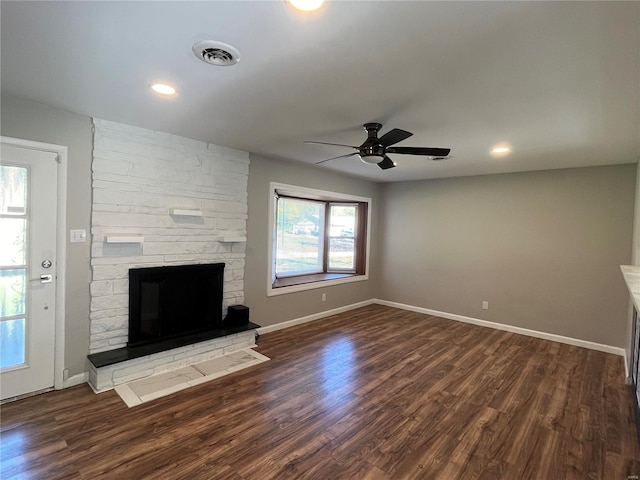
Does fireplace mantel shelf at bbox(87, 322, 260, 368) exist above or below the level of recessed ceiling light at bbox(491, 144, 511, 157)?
below

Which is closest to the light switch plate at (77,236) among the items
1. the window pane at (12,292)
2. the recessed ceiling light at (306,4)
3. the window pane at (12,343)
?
the window pane at (12,292)

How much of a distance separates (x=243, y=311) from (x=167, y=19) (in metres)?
3.14

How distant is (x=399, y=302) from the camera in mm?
6152

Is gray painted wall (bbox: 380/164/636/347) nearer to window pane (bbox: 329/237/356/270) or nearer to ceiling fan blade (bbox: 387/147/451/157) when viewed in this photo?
window pane (bbox: 329/237/356/270)

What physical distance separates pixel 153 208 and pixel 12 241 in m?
1.11

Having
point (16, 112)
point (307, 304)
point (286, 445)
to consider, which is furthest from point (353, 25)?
point (307, 304)

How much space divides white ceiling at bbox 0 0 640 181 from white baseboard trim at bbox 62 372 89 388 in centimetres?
237

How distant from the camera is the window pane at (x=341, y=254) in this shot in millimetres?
6297

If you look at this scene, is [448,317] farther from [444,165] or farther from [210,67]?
[210,67]

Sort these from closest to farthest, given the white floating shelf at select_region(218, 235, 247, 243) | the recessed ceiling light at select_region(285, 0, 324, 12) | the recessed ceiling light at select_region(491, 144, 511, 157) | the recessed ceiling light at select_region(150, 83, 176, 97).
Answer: the recessed ceiling light at select_region(285, 0, 324, 12)
the recessed ceiling light at select_region(150, 83, 176, 97)
the recessed ceiling light at select_region(491, 144, 511, 157)
the white floating shelf at select_region(218, 235, 247, 243)

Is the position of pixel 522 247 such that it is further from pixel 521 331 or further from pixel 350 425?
pixel 350 425

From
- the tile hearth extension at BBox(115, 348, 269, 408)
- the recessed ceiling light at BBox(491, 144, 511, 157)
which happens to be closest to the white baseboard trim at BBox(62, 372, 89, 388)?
the tile hearth extension at BBox(115, 348, 269, 408)

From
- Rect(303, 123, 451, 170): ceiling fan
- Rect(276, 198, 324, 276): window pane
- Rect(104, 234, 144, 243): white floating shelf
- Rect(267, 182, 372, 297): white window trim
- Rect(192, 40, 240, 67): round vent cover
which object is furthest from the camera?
Rect(276, 198, 324, 276): window pane

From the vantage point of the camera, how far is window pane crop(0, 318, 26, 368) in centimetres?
258
